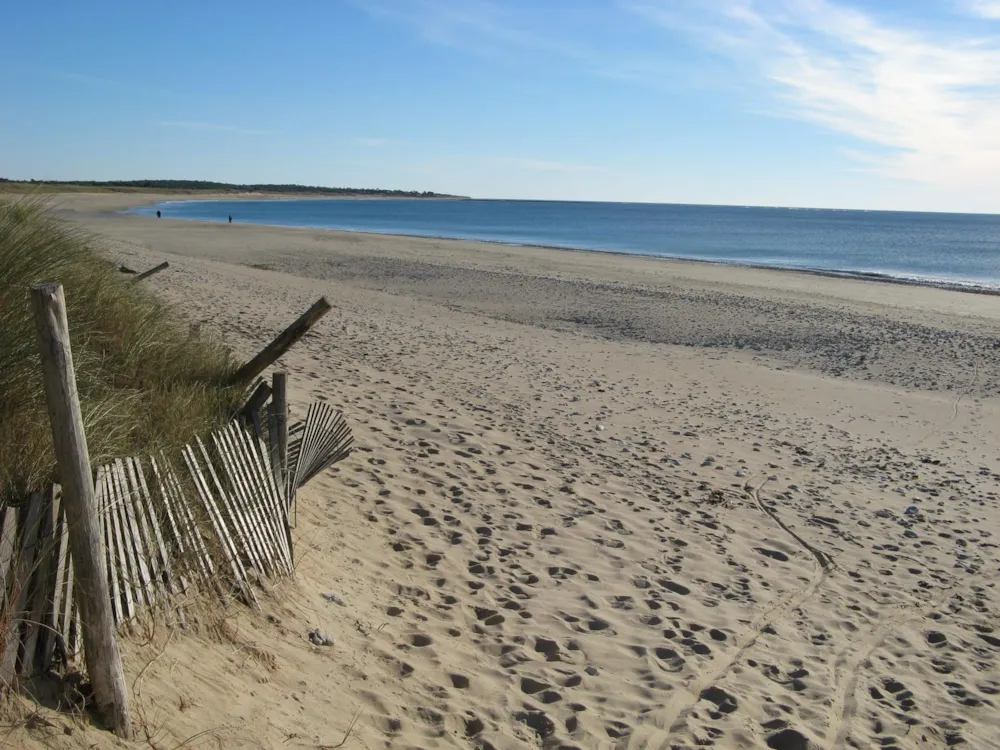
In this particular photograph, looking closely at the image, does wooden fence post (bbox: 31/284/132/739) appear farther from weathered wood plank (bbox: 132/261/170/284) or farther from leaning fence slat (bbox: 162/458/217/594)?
weathered wood plank (bbox: 132/261/170/284)

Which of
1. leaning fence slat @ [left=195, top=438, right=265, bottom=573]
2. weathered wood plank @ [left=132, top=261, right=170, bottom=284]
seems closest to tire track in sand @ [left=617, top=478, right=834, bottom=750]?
leaning fence slat @ [left=195, top=438, right=265, bottom=573]

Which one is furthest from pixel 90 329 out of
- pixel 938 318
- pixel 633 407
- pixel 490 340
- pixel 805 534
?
pixel 938 318

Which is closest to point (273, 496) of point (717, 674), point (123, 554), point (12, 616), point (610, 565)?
point (123, 554)

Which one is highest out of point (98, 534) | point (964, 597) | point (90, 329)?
point (90, 329)

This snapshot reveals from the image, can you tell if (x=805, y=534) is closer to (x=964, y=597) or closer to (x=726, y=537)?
(x=726, y=537)

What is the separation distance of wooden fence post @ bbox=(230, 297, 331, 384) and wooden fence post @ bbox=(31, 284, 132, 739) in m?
2.50

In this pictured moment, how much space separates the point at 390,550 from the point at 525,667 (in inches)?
63.3

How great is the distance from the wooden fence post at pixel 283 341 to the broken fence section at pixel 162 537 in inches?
14.5

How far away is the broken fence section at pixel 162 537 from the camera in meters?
3.20

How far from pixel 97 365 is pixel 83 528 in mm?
2245

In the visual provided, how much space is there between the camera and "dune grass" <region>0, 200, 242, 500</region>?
387 centimetres

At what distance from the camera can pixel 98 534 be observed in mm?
3197

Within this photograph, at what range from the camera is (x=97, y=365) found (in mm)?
5098

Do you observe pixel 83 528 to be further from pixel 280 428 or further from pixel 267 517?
pixel 280 428
